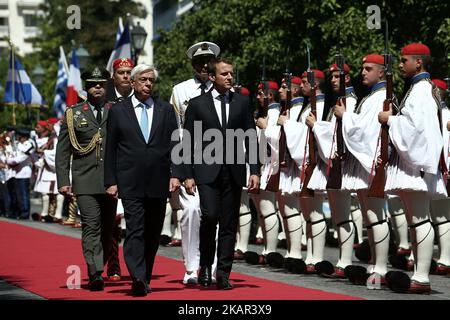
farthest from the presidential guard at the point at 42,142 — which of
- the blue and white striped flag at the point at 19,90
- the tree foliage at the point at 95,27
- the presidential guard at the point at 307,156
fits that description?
the tree foliage at the point at 95,27

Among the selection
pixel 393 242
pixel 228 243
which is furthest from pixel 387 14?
pixel 228 243

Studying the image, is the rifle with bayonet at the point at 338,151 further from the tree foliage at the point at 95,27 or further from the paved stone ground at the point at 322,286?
the tree foliage at the point at 95,27

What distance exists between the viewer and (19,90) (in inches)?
1547

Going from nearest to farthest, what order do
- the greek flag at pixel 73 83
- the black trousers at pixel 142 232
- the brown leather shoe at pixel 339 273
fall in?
the black trousers at pixel 142 232
the brown leather shoe at pixel 339 273
the greek flag at pixel 73 83

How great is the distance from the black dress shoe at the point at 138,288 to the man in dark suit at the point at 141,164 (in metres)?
0.11

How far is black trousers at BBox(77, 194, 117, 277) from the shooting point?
494 inches

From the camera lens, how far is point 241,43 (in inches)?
1118

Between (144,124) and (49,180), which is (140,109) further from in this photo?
(49,180)

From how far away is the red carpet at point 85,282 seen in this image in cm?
1167

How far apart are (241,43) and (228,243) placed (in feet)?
53.8

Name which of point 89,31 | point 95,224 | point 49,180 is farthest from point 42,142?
point 89,31

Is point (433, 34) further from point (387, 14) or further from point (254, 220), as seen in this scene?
point (254, 220)

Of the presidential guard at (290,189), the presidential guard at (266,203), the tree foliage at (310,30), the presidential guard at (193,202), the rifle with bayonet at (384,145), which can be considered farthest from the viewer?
the tree foliage at (310,30)

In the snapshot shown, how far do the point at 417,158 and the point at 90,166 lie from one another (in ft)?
10.2
